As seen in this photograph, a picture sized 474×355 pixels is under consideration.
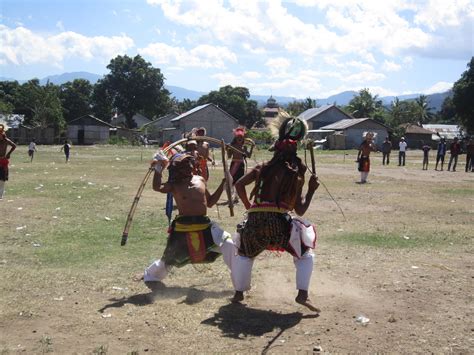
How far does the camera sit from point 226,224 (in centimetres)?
1152

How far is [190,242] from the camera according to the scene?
6422 millimetres

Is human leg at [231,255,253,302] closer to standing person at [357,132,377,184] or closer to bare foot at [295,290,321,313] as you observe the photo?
bare foot at [295,290,321,313]

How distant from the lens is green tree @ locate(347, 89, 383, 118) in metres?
95.2

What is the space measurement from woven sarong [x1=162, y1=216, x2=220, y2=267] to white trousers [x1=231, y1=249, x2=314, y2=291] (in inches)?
15.6

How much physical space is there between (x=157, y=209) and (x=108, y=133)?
64557 millimetres

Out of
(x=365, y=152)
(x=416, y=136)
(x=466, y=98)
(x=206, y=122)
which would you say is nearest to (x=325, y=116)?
(x=416, y=136)

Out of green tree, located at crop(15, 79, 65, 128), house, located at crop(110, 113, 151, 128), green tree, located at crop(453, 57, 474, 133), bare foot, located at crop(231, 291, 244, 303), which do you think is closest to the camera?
bare foot, located at crop(231, 291, 244, 303)

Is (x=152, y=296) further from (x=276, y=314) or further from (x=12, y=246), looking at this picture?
(x=12, y=246)

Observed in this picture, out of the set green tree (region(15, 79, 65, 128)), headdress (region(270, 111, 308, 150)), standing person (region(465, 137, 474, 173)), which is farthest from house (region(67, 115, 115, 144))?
headdress (region(270, 111, 308, 150))

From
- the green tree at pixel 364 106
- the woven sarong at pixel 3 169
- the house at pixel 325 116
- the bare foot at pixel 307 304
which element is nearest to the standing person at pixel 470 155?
the woven sarong at pixel 3 169

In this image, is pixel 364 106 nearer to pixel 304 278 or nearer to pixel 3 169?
pixel 3 169

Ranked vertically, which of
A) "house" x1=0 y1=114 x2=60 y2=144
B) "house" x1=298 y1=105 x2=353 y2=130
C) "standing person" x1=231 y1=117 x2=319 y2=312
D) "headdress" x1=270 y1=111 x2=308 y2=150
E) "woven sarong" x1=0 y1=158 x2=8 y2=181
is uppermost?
"house" x1=298 y1=105 x2=353 y2=130

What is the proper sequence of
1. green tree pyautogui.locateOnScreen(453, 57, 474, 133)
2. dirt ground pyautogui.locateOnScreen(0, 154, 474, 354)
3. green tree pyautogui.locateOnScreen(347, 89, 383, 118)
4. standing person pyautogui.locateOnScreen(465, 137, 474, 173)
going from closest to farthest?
dirt ground pyautogui.locateOnScreen(0, 154, 474, 354) < standing person pyautogui.locateOnScreen(465, 137, 474, 173) < green tree pyautogui.locateOnScreen(453, 57, 474, 133) < green tree pyautogui.locateOnScreen(347, 89, 383, 118)

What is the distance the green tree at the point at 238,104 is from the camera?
96750mm
